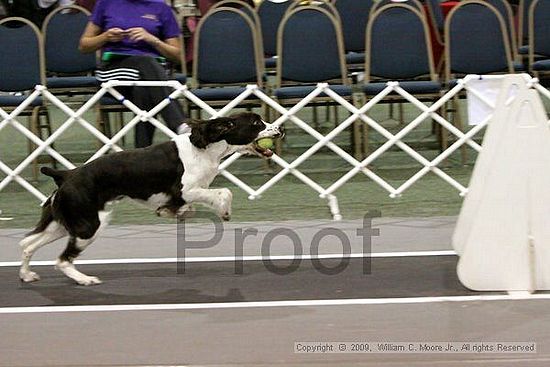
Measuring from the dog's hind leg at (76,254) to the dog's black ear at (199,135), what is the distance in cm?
65

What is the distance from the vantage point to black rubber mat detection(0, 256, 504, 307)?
5527 mm

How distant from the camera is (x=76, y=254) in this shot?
5863mm

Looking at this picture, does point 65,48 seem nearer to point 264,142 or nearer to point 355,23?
point 355,23

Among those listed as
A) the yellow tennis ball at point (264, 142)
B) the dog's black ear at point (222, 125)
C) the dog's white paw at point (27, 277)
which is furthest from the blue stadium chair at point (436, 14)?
the dog's white paw at point (27, 277)

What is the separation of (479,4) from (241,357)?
563 centimetres

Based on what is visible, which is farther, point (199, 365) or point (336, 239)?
point (336, 239)

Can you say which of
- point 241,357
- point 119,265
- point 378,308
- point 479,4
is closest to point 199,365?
point 241,357

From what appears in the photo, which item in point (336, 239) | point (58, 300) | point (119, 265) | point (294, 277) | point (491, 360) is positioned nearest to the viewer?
point (491, 360)

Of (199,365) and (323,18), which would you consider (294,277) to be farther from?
(323,18)

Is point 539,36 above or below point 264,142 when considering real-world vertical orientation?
above

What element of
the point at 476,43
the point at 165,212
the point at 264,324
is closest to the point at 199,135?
the point at 165,212

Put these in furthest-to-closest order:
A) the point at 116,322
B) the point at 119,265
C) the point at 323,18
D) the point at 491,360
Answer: the point at 323,18 → the point at 119,265 → the point at 116,322 → the point at 491,360

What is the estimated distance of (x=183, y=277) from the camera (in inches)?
239

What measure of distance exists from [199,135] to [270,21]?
4.91 m
